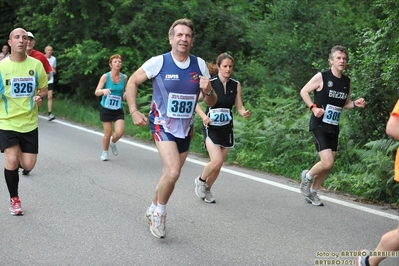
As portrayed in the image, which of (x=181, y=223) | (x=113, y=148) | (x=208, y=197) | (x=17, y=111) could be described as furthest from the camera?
(x=113, y=148)

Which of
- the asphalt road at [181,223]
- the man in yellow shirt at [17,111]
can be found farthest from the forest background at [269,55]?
the man in yellow shirt at [17,111]

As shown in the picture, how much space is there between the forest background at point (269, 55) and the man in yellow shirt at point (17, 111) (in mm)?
4036

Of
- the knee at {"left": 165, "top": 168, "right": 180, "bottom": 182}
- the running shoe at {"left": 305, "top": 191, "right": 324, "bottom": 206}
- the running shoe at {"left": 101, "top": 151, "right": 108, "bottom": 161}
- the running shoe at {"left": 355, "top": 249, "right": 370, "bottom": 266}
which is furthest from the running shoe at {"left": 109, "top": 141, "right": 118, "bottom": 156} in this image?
the running shoe at {"left": 355, "top": 249, "right": 370, "bottom": 266}

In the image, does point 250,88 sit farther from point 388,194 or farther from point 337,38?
point 388,194

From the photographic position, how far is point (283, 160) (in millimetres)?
11352

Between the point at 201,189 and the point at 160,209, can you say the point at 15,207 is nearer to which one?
the point at 160,209

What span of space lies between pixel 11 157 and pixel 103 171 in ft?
9.86

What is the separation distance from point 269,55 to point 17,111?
34.0 ft

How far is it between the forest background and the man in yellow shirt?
4.04 meters

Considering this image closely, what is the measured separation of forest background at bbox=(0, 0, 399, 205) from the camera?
377 inches

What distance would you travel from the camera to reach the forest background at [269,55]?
9.57 m

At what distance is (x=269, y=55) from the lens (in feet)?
56.4

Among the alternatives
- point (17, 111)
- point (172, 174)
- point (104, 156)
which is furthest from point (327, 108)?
point (104, 156)

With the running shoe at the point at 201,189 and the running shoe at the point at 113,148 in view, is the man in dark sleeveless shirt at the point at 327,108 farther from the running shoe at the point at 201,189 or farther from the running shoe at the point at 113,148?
the running shoe at the point at 113,148
